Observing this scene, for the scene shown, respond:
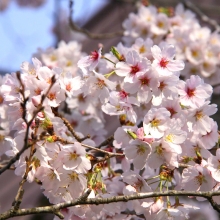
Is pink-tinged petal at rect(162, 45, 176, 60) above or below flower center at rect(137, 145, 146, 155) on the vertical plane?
above

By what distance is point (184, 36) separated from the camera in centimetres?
324

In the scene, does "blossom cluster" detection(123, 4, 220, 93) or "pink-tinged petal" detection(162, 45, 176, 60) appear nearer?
"pink-tinged petal" detection(162, 45, 176, 60)

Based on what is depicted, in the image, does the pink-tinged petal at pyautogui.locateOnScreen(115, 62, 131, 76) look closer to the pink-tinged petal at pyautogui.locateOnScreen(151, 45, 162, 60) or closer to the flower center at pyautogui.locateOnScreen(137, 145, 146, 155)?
the pink-tinged petal at pyautogui.locateOnScreen(151, 45, 162, 60)

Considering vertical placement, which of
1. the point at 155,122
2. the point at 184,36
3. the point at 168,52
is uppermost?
the point at 168,52

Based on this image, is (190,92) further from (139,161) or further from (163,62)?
(139,161)

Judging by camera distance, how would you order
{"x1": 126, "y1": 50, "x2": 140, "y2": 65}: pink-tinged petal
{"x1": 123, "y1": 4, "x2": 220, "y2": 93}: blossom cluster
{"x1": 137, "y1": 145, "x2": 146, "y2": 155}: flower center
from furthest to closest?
{"x1": 123, "y1": 4, "x2": 220, "y2": 93}: blossom cluster
{"x1": 126, "y1": 50, "x2": 140, "y2": 65}: pink-tinged petal
{"x1": 137, "y1": 145, "x2": 146, "y2": 155}: flower center

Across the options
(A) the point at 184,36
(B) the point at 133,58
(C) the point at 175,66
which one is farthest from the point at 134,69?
(A) the point at 184,36

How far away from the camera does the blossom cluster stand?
123 inches

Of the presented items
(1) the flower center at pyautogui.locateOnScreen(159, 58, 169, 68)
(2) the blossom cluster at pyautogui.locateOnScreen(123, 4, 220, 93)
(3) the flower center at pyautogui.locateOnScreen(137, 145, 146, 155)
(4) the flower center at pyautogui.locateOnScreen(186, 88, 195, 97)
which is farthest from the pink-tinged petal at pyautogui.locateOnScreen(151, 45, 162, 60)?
(2) the blossom cluster at pyautogui.locateOnScreen(123, 4, 220, 93)

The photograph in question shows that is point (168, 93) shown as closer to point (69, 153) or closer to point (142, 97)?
point (142, 97)

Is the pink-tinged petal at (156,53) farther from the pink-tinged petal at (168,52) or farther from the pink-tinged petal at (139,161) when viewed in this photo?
the pink-tinged petal at (139,161)

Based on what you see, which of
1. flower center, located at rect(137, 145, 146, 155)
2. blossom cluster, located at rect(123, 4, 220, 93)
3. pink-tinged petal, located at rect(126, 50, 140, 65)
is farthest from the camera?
blossom cluster, located at rect(123, 4, 220, 93)

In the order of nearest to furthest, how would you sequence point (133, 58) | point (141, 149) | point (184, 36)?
point (141, 149) < point (133, 58) < point (184, 36)

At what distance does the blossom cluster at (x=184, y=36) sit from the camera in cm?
312
